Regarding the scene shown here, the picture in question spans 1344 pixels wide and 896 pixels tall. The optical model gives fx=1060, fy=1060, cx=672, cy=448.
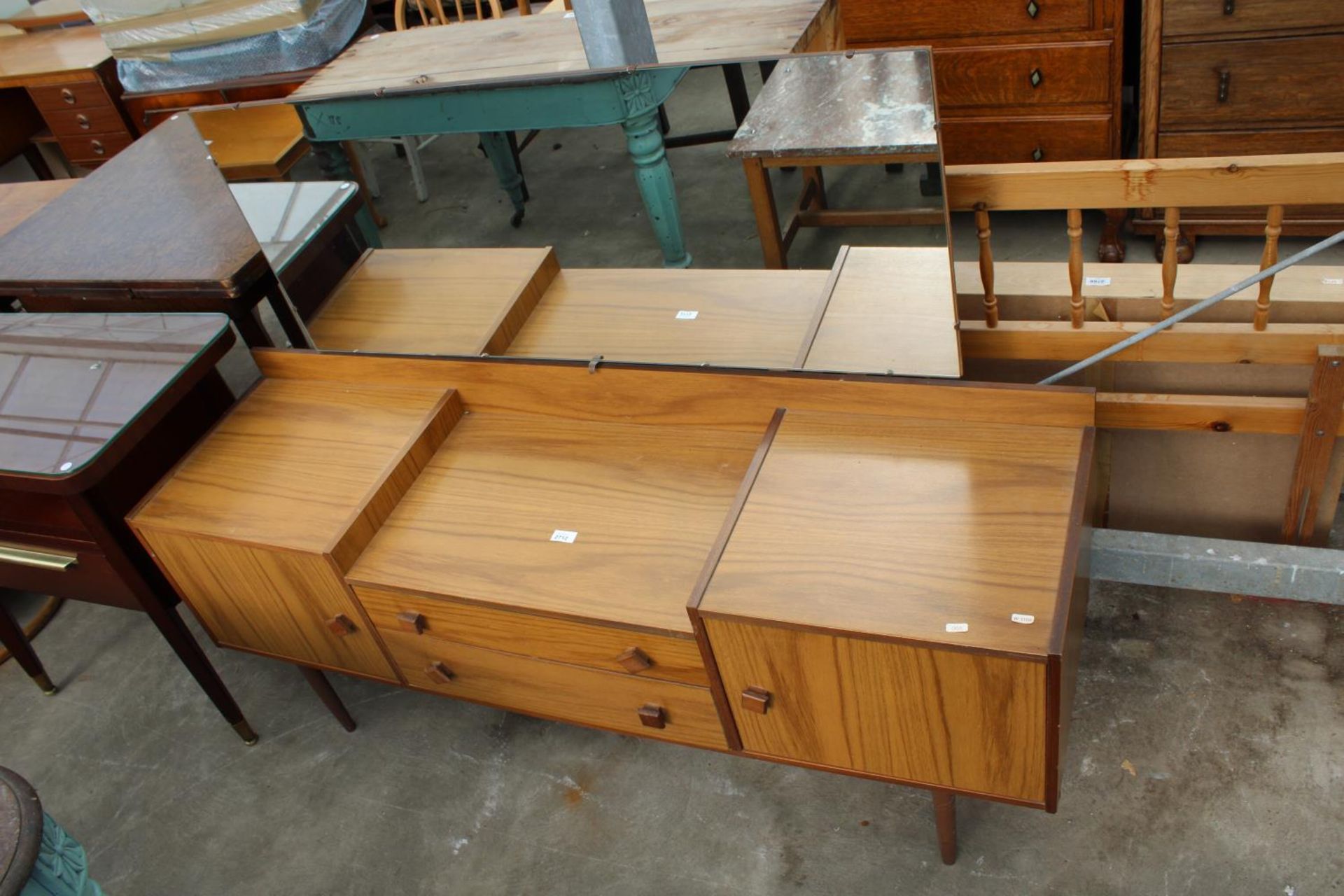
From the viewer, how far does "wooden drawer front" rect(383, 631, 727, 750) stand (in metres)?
1.43

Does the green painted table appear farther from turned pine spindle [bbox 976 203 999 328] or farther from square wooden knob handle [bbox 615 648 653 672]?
Result: square wooden knob handle [bbox 615 648 653 672]

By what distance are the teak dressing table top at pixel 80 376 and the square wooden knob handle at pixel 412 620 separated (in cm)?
53

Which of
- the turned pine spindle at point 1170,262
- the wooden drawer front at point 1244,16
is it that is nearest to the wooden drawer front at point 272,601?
the turned pine spindle at point 1170,262

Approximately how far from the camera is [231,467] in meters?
1.73

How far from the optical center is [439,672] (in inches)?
63.4

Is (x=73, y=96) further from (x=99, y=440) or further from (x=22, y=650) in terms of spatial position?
(x=99, y=440)

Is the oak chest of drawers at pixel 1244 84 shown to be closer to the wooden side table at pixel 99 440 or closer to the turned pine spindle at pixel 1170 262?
the turned pine spindle at pixel 1170 262

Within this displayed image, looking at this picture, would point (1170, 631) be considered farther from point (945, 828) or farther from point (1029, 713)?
point (1029, 713)

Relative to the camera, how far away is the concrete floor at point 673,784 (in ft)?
4.97

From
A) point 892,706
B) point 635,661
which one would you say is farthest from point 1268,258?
point 635,661

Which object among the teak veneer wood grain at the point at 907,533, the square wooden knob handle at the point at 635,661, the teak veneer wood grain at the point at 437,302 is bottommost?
the square wooden knob handle at the point at 635,661

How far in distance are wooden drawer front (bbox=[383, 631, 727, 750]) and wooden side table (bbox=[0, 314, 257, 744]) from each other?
489 mm

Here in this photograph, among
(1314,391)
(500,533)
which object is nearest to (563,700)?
(500,533)

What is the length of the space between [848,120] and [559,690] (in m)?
0.90
